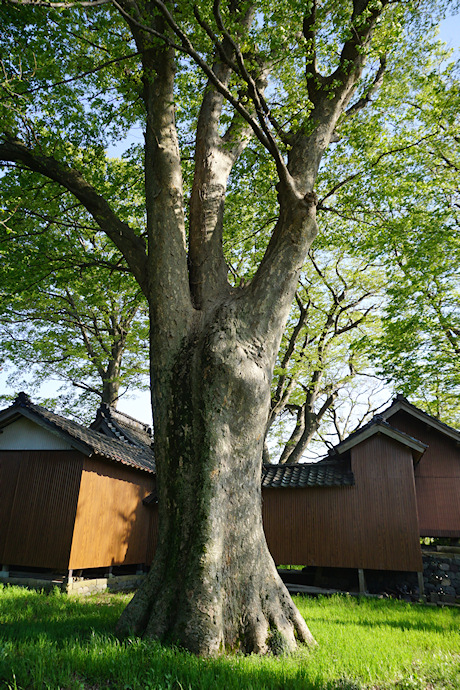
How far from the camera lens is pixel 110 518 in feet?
36.9

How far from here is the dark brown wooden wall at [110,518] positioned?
1018 centimetres

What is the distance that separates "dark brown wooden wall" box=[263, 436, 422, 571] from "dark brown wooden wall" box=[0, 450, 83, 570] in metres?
5.20

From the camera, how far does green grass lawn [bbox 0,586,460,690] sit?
9.95 feet

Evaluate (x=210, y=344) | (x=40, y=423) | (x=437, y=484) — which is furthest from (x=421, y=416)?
(x=40, y=423)

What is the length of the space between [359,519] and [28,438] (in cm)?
857

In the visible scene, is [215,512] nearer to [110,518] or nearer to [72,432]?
[72,432]

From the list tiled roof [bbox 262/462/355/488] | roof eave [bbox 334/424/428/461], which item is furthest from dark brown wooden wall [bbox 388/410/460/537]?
tiled roof [bbox 262/462/355/488]

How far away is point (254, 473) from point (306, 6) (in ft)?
20.3

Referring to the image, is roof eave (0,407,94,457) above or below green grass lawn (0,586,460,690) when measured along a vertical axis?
above

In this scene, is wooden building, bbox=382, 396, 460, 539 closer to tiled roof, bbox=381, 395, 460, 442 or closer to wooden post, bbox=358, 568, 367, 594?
tiled roof, bbox=381, 395, 460, 442

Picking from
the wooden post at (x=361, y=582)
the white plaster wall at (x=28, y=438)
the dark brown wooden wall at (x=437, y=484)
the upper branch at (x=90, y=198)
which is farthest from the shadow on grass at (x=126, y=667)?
the dark brown wooden wall at (x=437, y=484)

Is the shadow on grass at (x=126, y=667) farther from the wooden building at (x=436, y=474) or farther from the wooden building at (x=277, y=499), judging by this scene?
the wooden building at (x=436, y=474)

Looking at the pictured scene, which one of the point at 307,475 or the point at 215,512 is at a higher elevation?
the point at 307,475

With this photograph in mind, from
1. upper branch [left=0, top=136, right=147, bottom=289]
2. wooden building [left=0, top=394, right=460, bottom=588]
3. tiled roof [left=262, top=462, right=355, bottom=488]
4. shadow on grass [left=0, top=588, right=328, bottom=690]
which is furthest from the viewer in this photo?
tiled roof [left=262, top=462, right=355, bottom=488]
